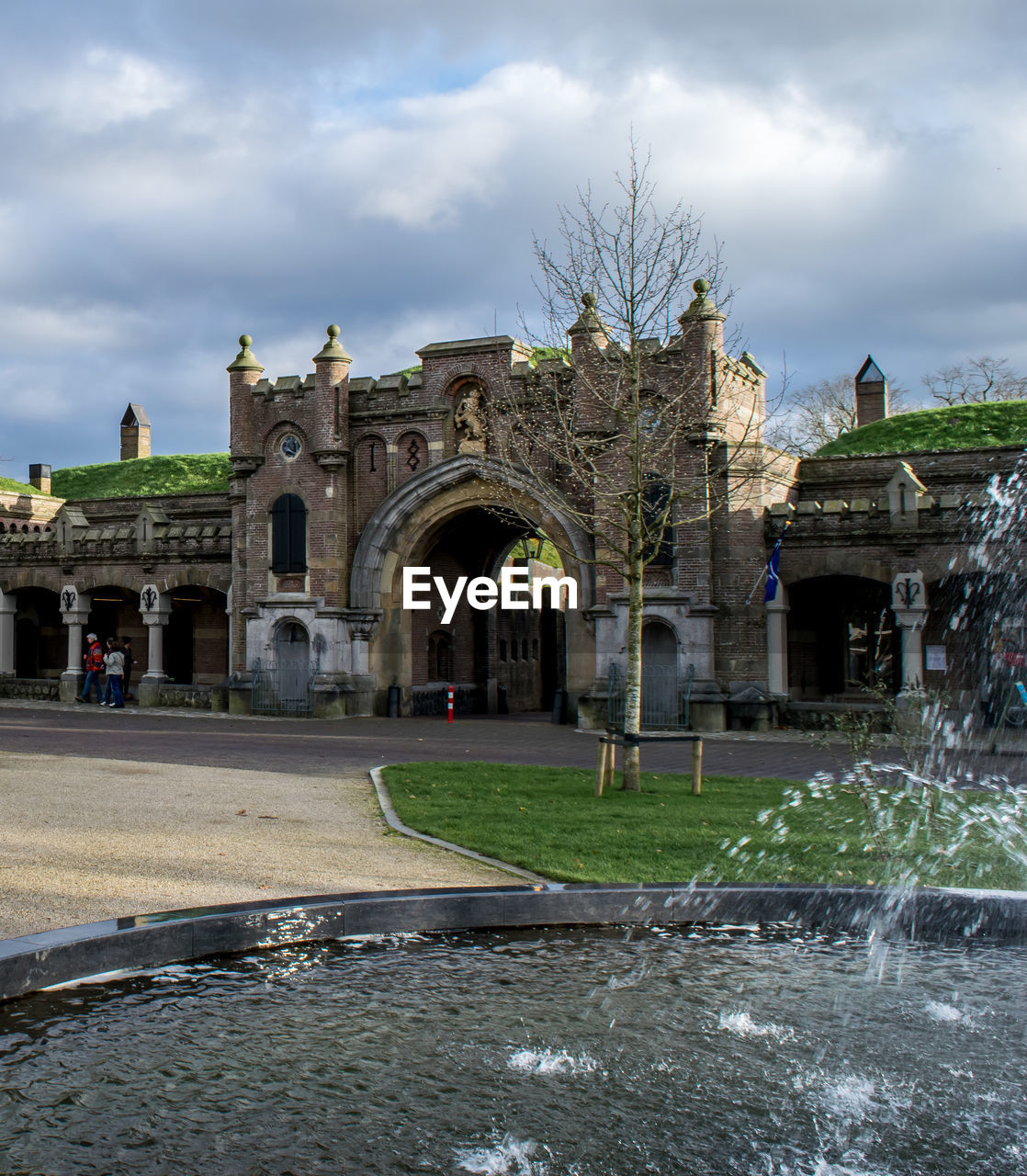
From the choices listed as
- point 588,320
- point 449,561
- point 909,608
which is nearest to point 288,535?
point 449,561

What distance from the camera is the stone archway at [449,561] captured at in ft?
80.4

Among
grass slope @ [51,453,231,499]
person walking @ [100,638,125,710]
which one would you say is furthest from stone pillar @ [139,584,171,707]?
grass slope @ [51,453,231,499]

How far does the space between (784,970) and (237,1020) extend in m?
2.89

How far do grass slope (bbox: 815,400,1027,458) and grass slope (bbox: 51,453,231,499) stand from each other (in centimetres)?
2153

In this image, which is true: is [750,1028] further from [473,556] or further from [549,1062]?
[473,556]

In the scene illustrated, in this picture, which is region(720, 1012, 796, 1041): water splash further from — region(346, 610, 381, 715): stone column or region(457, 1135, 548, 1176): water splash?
region(346, 610, 381, 715): stone column

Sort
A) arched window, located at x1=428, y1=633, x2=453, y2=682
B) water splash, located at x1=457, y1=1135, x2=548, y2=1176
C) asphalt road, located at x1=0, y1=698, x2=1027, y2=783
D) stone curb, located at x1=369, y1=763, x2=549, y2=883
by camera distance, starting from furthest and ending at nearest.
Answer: arched window, located at x1=428, y1=633, x2=453, y2=682, asphalt road, located at x1=0, y1=698, x2=1027, y2=783, stone curb, located at x1=369, y1=763, x2=549, y2=883, water splash, located at x1=457, y1=1135, x2=548, y2=1176

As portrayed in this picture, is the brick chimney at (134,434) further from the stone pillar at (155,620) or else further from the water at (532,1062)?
the water at (532,1062)

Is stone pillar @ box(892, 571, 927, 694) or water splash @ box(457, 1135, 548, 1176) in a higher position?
stone pillar @ box(892, 571, 927, 694)

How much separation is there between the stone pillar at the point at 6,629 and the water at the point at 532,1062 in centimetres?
2969

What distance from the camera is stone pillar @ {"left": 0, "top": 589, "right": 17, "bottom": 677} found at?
1291 inches

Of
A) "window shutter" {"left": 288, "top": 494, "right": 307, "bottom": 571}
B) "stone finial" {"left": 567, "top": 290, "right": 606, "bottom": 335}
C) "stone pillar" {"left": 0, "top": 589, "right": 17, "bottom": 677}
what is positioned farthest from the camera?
"stone pillar" {"left": 0, "top": 589, "right": 17, "bottom": 677}

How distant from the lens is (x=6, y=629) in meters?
32.9

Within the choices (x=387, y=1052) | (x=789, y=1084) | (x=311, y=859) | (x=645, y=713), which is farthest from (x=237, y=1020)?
(x=645, y=713)
